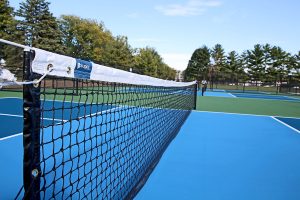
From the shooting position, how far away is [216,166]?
14.2 ft

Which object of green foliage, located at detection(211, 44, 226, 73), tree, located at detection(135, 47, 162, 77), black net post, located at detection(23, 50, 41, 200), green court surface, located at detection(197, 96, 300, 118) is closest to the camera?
black net post, located at detection(23, 50, 41, 200)

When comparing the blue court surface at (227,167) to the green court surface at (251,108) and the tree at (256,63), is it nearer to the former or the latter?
the green court surface at (251,108)

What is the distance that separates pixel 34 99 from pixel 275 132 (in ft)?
23.6

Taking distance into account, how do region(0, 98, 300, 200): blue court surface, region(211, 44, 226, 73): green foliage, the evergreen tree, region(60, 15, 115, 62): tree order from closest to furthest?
region(0, 98, 300, 200): blue court surface < region(60, 15, 115, 62): tree < the evergreen tree < region(211, 44, 226, 73): green foliage

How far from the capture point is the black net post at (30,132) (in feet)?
4.40

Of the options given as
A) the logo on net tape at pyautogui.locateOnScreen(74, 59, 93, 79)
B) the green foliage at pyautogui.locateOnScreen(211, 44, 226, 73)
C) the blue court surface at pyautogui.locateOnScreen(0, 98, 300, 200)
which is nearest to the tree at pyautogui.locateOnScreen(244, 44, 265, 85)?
the green foliage at pyautogui.locateOnScreen(211, 44, 226, 73)

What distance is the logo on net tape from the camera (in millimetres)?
1822

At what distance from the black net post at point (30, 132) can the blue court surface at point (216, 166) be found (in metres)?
0.62

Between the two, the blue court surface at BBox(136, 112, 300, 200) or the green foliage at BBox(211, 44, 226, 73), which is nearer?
the blue court surface at BBox(136, 112, 300, 200)

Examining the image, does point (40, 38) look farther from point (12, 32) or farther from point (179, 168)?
point (179, 168)

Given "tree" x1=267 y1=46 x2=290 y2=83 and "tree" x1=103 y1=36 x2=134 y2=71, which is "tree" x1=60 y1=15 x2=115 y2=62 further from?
"tree" x1=267 y1=46 x2=290 y2=83

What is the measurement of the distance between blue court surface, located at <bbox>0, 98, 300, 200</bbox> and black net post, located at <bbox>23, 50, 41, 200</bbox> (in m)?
0.62

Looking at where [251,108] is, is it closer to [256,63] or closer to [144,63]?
[144,63]

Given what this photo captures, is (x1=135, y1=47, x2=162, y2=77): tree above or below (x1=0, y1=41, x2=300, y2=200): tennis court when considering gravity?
above
